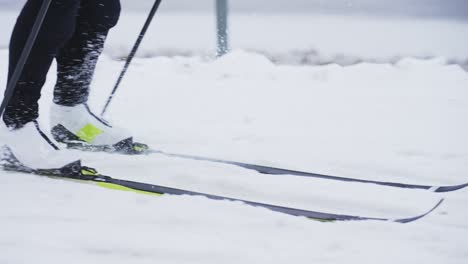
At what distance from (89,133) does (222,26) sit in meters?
2.21

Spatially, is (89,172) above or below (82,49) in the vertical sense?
below

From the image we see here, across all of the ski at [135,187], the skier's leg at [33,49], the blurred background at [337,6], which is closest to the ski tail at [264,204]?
the ski at [135,187]

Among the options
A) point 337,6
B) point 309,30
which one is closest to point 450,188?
point 337,6

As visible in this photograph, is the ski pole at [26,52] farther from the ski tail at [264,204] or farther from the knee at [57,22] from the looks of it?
the ski tail at [264,204]

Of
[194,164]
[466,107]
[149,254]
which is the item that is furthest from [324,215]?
[466,107]

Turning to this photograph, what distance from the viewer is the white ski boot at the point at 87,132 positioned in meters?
1.76

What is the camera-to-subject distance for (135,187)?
4.47ft

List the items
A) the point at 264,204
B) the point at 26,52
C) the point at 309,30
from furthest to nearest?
the point at 309,30
the point at 26,52
the point at 264,204

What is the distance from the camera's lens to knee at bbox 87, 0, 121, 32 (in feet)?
5.59

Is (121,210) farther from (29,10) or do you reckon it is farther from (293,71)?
(293,71)

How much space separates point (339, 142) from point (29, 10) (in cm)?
114

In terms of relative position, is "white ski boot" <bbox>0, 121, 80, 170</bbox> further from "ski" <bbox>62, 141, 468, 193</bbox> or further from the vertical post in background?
the vertical post in background

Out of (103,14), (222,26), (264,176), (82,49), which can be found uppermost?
(103,14)

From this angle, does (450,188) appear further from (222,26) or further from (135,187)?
(222,26)
